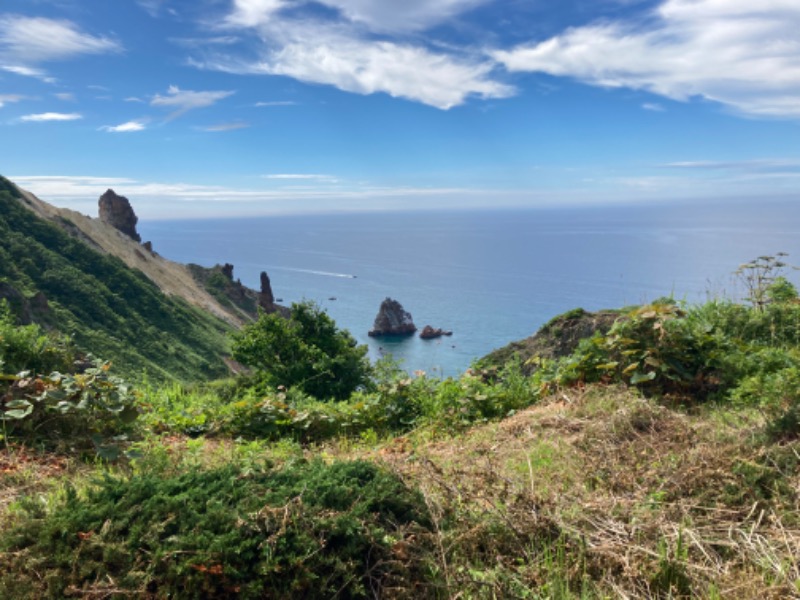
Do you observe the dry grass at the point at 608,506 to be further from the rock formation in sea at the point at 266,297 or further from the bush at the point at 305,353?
the rock formation in sea at the point at 266,297

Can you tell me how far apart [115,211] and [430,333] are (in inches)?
1787

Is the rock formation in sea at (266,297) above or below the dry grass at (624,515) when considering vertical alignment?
below

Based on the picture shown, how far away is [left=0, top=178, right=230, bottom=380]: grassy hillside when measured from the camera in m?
43.6

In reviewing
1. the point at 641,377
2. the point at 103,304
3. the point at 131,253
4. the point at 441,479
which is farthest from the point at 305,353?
the point at 131,253

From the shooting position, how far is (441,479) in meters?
3.74

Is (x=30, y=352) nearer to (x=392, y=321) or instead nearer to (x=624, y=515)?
(x=624, y=515)

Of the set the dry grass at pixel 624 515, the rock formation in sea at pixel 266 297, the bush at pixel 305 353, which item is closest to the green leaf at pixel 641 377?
the dry grass at pixel 624 515

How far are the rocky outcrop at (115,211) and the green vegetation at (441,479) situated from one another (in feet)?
252

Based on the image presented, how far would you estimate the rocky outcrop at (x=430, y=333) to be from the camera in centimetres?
7675

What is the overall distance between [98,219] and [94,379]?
2994 inches

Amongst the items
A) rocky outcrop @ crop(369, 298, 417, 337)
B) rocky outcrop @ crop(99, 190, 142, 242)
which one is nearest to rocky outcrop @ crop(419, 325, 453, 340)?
rocky outcrop @ crop(369, 298, 417, 337)

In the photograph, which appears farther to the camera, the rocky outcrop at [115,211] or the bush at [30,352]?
the rocky outcrop at [115,211]

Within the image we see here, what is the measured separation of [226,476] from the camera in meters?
3.14

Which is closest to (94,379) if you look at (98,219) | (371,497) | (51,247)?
(371,497)
